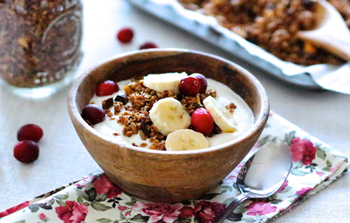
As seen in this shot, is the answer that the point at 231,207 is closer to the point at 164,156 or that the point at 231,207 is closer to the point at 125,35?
the point at 164,156

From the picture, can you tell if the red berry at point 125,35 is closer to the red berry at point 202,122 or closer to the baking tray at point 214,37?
the baking tray at point 214,37

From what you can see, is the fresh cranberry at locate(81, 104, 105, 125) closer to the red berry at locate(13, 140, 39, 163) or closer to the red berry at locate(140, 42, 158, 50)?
the red berry at locate(13, 140, 39, 163)

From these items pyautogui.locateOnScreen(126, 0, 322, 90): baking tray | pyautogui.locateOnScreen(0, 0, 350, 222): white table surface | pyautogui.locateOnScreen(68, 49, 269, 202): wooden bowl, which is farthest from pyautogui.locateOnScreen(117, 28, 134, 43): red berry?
pyautogui.locateOnScreen(68, 49, 269, 202): wooden bowl

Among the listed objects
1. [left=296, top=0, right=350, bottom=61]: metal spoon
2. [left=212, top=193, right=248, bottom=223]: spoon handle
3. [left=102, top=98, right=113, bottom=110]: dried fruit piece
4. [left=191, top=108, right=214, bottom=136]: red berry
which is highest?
[left=191, top=108, right=214, bottom=136]: red berry

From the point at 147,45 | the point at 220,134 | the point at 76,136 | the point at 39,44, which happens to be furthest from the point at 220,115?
the point at 147,45

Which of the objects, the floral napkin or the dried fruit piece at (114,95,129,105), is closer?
the floral napkin
